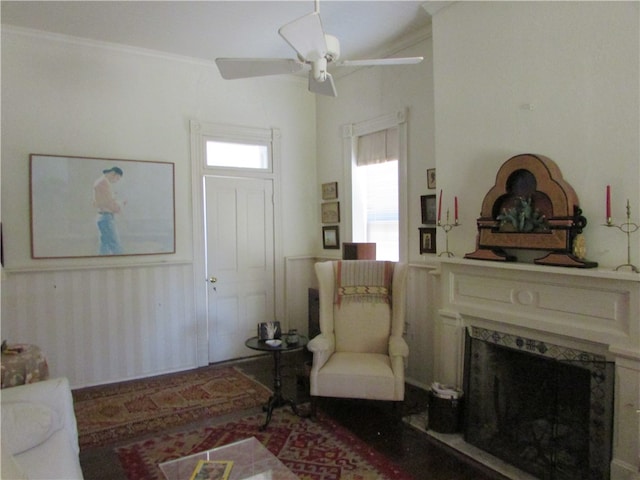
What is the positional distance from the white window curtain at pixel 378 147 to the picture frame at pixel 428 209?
2.04ft

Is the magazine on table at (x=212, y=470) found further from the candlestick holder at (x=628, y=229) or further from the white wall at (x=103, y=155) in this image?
the white wall at (x=103, y=155)

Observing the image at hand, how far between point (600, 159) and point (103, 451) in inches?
136

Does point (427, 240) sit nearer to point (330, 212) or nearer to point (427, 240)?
point (427, 240)

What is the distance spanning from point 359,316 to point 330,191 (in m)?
1.80

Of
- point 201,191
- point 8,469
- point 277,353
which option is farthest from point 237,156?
point 8,469

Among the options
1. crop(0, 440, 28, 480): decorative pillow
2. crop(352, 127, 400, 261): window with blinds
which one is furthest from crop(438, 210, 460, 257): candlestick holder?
crop(0, 440, 28, 480): decorative pillow

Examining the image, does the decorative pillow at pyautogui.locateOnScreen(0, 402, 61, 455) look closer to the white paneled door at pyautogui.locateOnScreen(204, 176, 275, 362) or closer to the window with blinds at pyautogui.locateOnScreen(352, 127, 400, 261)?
the white paneled door at pyautogui.locateOnScreen(204, 176, 275, 362)

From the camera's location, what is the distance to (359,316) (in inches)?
145

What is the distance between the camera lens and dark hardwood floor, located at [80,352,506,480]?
2.61 meters

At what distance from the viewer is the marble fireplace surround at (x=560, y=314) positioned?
86.9 inches

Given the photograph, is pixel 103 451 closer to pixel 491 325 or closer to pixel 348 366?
pixel 348 366

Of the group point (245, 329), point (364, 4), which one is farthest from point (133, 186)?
point (364, 4)

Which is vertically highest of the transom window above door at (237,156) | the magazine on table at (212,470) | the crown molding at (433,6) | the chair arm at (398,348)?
the crown molding at (433,6)

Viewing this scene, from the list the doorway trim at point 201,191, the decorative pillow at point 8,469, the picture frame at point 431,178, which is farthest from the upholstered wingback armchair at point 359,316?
the decorative pillow at point 8,469
